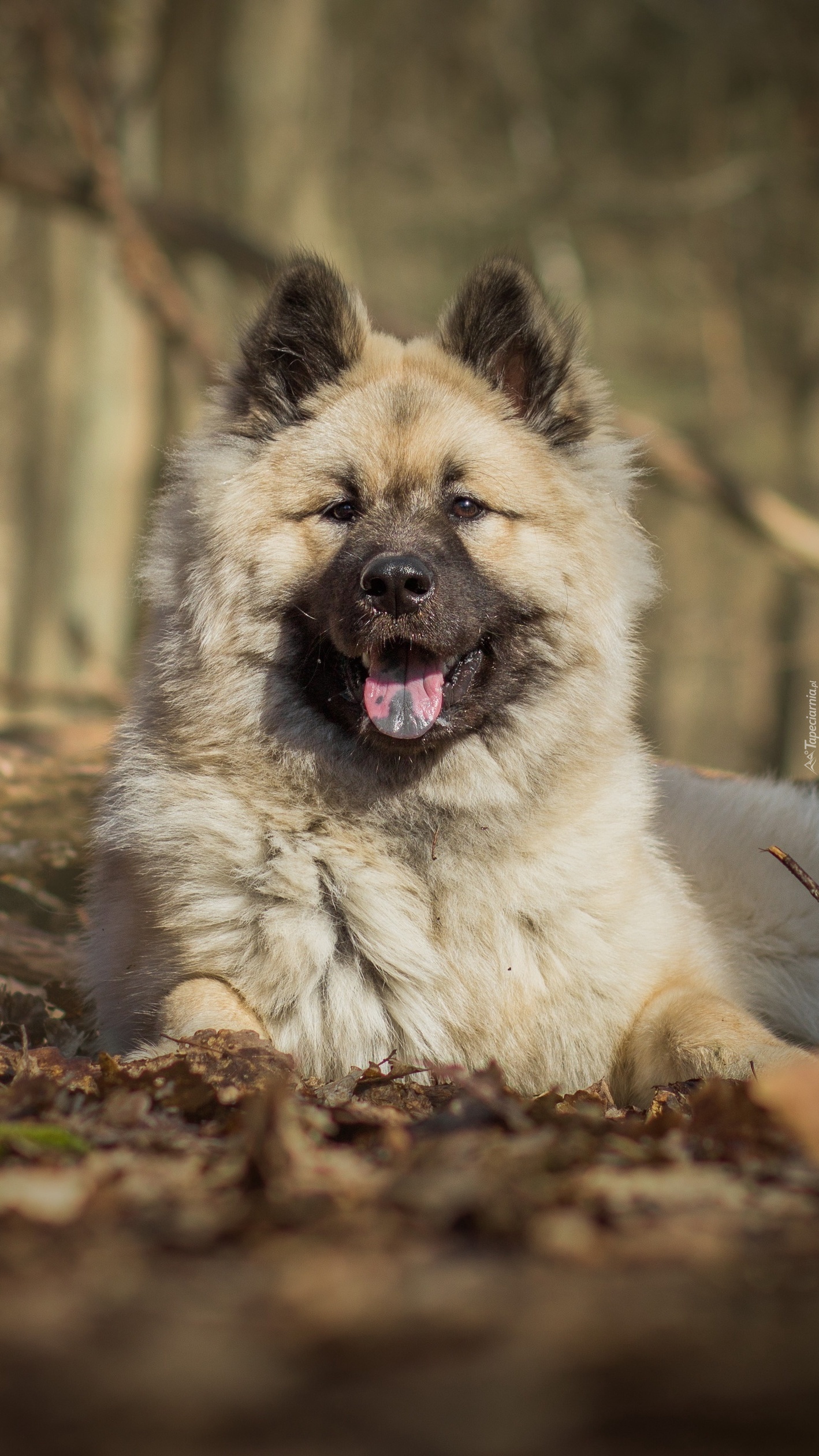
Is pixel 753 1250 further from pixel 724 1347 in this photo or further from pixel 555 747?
pixel 555 747

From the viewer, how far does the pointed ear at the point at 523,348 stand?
3.89m

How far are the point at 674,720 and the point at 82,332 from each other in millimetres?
10881

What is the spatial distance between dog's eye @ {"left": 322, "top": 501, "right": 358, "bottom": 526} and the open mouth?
0.48 meters

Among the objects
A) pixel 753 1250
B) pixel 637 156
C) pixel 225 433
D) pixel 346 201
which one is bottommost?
pixel 753 1250

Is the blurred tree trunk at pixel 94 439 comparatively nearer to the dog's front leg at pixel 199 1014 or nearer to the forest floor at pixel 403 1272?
the dog's front leg at pixel 199 1014

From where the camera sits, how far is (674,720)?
18.6 m

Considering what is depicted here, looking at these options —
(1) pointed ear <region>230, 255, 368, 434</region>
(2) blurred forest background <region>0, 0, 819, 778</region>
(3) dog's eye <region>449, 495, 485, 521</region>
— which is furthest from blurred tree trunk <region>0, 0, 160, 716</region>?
(3) dog's eye <region>449, 495, 485, 521</region>

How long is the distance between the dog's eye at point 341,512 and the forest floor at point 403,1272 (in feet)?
5.63

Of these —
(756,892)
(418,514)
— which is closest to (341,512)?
(418,514)

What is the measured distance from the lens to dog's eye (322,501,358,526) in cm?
371

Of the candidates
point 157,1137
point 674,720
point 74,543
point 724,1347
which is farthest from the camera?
point 674,720

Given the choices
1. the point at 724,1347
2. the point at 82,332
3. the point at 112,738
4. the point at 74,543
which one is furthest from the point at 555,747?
the point at 82,332

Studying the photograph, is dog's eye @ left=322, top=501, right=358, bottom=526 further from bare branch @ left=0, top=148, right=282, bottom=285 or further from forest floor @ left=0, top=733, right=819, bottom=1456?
bare branch @ left=0, top=148, right=282, bottom=285

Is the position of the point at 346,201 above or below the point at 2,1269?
above
